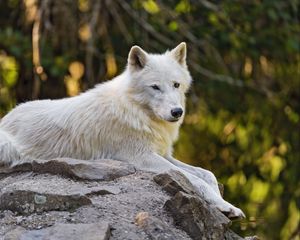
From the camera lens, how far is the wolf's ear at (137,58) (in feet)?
25.0

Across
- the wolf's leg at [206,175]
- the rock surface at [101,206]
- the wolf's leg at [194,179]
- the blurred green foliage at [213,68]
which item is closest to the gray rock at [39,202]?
the rock surface at [101,206]

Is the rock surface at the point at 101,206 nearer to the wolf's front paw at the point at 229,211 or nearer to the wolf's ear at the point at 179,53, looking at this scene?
the wolf's front paw at the point at 229,211

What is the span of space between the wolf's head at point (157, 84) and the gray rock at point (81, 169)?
2.50ft

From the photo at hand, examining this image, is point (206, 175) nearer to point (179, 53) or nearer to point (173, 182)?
point (173, 182)

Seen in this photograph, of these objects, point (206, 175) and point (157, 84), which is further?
point (157, 84)

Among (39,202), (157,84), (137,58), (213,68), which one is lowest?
(213,68)

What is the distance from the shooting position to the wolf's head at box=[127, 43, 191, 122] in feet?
24.3

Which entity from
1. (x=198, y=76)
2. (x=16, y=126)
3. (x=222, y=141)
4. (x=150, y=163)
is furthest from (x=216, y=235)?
(x=222, y=141)

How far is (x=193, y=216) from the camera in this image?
19.8 ft

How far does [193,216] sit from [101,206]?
62 centimetres

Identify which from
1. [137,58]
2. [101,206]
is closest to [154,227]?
[101,206]

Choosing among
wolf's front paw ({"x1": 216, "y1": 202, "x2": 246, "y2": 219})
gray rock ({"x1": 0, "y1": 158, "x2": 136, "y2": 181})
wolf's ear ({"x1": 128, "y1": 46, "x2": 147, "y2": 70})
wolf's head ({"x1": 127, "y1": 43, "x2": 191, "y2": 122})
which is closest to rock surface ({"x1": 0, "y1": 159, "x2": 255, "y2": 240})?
gray rock ({"x1": 0, "y1": 158, "x2": 136, "y2": 181})

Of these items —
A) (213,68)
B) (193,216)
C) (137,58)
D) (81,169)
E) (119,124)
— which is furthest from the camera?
(213,68)

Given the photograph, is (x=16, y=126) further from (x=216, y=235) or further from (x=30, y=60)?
(x=30, y=60)
